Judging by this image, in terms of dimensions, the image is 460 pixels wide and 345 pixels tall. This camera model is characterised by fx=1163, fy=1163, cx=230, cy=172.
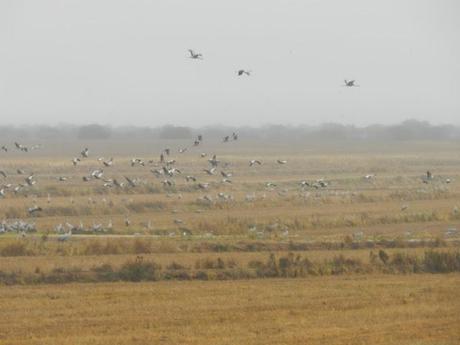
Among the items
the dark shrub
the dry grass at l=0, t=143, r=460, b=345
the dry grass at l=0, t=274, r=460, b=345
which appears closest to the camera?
the dry grass at l=0, t=274, r=460, b=345

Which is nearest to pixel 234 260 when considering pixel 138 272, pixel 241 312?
pixel 138 272

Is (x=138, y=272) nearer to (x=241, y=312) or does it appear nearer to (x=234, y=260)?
(x=234, y=260)

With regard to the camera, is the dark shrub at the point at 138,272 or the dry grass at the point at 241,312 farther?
the dark shrub at the point at 138,272

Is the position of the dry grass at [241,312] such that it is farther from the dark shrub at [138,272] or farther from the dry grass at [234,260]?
the dark shrub at [138,272]

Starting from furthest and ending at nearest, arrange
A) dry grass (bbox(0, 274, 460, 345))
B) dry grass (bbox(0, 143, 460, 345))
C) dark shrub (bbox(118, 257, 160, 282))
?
dark shrub (bbox(118, 257, 160, 282)) → dry grass (bbox(0, 143, 460, 345)) → dry grass (bbox(0, 274, 460, 345))

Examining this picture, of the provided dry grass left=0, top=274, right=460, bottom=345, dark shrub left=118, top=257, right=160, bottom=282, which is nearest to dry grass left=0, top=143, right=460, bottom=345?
dry grass left=0, top=274, right=460, bottom=345

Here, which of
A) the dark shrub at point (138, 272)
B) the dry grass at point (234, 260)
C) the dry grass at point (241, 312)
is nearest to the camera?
the dry grass at point (241, 312)

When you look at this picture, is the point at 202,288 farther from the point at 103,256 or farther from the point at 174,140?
the point at 174,140

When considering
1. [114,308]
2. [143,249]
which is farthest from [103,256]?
[114,308]

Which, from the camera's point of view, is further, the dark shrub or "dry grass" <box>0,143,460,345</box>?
the dark shrub

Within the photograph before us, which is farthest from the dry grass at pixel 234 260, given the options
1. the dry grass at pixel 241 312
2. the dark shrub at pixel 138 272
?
the dark shrub at pixel 138 272

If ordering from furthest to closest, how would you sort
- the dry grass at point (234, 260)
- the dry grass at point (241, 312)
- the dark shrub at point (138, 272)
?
the dark shrub at point (138, 272)
the dry grass at point (234, 260)
the dry grass at point (241, 312)

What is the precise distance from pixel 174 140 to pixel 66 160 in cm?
6409

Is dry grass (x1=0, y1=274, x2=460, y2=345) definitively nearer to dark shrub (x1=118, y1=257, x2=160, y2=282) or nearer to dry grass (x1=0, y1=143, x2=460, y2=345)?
dry grass (x1=0, y1=143, x2=460, y2=345)
